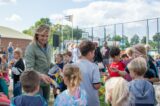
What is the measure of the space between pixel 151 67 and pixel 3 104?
2.70 metres

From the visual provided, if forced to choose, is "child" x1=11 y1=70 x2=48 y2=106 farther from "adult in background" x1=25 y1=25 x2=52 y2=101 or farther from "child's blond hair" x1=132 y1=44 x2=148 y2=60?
"child's blond hair" x1=132 y1=44 x2=148 y2=60

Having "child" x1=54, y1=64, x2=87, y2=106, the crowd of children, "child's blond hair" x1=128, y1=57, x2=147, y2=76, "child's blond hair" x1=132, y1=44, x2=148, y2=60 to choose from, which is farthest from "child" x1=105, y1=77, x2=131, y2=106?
"child's blond hair" x1=132, y1=44, x2=148, y2=60

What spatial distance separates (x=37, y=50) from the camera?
527 cm

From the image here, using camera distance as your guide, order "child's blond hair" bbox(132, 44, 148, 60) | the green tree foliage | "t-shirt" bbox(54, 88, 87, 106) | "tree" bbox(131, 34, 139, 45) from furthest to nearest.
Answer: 1. "tree" bbox(131, 34, 139, 45)
2. the green tree foliage
3. "child's blond hair" bbox(132, 44, 148, 60)
4. "t-shirt" bbox(54, 88, 87, 106)

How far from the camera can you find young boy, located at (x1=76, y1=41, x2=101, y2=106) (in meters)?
4.79

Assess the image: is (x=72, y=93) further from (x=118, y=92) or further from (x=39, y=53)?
(x=39, y=53)

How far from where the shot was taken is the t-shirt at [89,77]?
479 centimetres

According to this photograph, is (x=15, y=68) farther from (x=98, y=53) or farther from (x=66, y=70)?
(x=98, y=53)

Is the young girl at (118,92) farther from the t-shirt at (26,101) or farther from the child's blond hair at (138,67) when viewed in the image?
the t-shirt at (26,101)

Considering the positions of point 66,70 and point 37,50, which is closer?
point 66,70

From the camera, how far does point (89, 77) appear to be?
4.80 m

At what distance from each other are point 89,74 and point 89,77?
5 cm

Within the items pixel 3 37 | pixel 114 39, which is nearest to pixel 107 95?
pixel 114 39

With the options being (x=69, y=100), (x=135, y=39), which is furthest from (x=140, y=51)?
(x=135, y=39)
